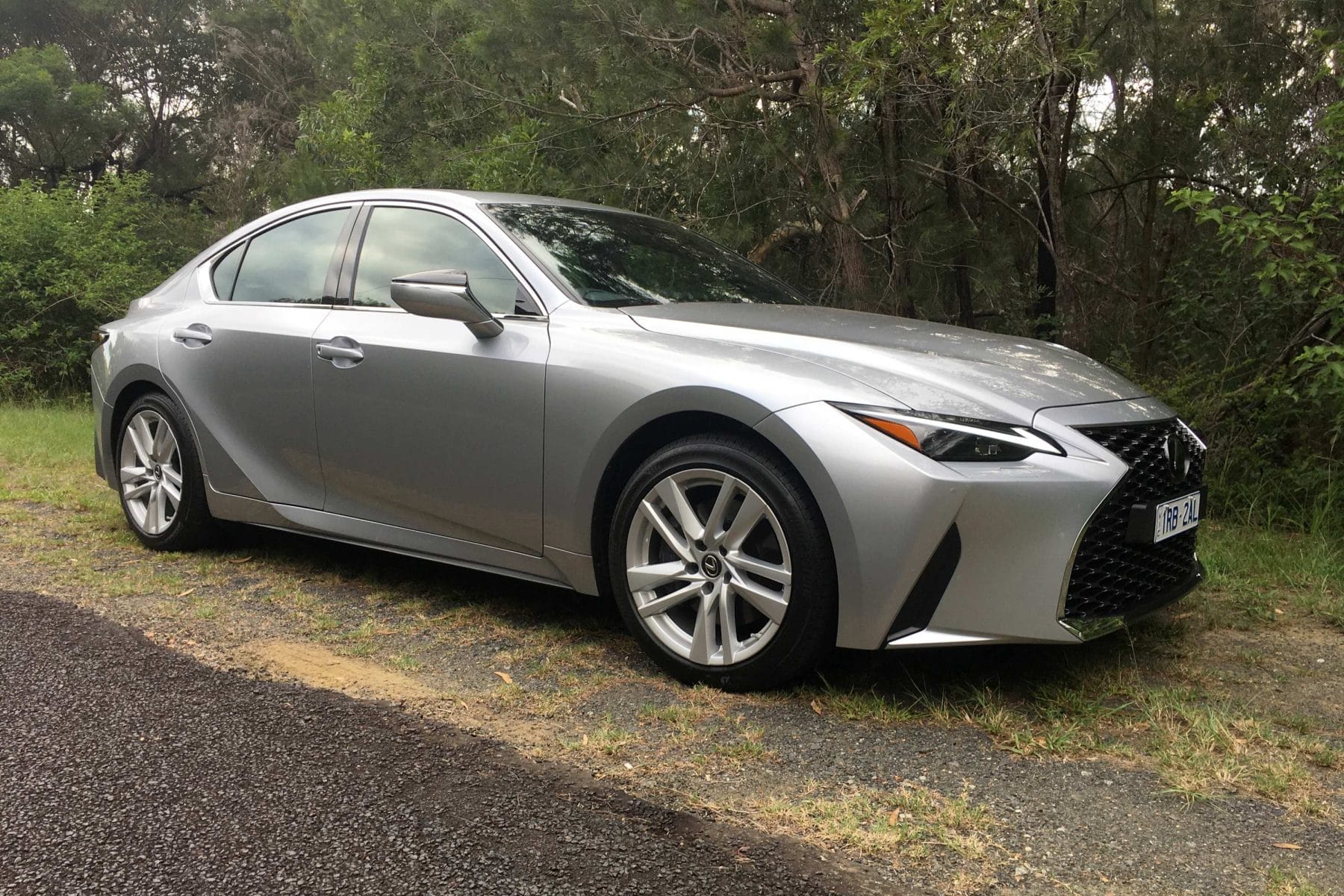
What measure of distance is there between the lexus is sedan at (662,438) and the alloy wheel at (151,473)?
42 mm

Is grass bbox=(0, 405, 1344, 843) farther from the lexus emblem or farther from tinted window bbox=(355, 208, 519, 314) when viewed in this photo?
tinted window bbox=(355, 208, 519, 314)

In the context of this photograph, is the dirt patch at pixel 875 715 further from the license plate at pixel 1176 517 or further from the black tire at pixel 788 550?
the license plate at pixel 1176 517

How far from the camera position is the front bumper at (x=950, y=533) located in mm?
3025

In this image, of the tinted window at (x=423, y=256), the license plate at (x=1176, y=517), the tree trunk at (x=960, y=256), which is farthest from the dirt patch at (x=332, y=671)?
the tree trunk at (x=960, y=256)

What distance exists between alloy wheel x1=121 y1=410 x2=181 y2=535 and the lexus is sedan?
0.04 metres

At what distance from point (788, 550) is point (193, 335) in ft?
9.90

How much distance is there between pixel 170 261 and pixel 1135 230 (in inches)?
487

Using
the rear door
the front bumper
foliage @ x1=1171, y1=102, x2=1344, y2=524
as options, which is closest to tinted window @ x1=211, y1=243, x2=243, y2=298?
the rear door

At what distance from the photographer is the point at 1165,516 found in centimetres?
337

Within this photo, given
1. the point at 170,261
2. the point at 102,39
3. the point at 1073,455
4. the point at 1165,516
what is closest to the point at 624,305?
the point at 1073,455

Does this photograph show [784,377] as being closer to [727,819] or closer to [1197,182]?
[727,819]

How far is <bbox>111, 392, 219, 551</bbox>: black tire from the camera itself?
4.98 m

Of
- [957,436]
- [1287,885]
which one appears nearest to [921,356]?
[957,436]

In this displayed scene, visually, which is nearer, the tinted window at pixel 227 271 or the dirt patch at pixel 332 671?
the dirt patch at pixel 332 671
